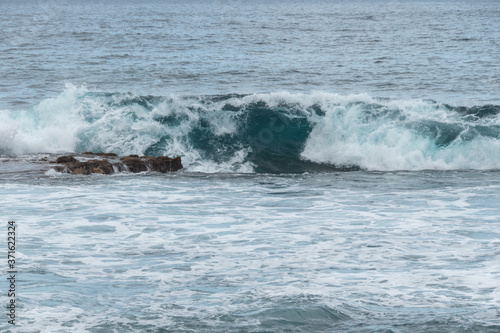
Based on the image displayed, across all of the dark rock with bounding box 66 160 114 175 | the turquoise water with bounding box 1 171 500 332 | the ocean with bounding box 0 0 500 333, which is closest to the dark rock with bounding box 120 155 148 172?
the dark rock with bounding box 66 160 114 175

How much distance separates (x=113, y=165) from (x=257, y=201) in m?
3.97

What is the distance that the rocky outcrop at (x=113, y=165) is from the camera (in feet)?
48.0

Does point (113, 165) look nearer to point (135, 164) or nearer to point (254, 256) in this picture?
point (135, 164)

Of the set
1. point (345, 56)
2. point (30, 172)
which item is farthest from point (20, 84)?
point (345, 56)

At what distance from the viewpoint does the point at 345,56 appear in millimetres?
32812

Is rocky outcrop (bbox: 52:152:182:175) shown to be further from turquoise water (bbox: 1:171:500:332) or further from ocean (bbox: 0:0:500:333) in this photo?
turquoise water (bbox: 1:171:500:332)

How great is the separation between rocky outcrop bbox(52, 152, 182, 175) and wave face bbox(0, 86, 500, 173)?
1642mm

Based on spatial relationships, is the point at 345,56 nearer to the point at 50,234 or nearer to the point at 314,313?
the point at 50,234

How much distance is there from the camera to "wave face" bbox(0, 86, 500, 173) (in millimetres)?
17297

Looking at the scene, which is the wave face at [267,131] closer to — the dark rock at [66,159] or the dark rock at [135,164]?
the dark rock at [135,164]

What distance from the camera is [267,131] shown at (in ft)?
63.2

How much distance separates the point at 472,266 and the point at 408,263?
2.50ft

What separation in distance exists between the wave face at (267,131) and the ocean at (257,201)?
59mm

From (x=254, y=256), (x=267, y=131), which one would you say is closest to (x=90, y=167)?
(x=267, y=131)
